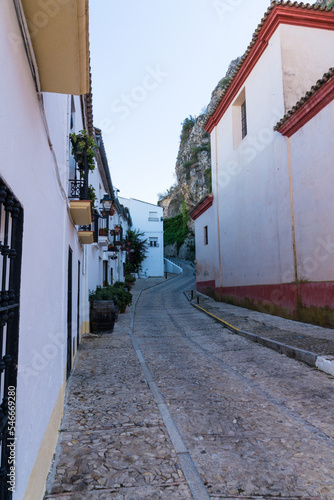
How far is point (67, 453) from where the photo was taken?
3.12m

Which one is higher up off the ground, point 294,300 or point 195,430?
point 294,300

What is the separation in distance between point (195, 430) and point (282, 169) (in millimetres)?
8983

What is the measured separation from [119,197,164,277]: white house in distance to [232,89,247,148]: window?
23.2 meters

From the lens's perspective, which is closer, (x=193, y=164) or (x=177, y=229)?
(x=193, y=164)

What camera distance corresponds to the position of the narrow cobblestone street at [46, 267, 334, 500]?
2.59 meters

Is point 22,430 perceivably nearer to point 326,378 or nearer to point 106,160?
point 326,378

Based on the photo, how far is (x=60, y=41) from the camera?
7.19 ft

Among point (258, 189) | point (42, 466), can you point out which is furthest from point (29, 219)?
point (258, 189)

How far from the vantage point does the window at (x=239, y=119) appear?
14672mm

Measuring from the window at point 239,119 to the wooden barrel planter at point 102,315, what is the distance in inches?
374

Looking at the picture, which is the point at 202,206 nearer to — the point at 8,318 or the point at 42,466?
the point at 42,466

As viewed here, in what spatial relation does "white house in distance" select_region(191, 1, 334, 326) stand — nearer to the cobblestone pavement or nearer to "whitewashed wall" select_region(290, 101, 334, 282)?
"whitewashed wall" select_region(290, 101, 334, 282)

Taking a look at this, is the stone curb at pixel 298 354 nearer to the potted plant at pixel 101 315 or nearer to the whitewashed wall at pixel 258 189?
the whitewashed wall at pixel 258 189

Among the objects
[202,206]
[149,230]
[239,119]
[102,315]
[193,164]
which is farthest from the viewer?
[149,230]
